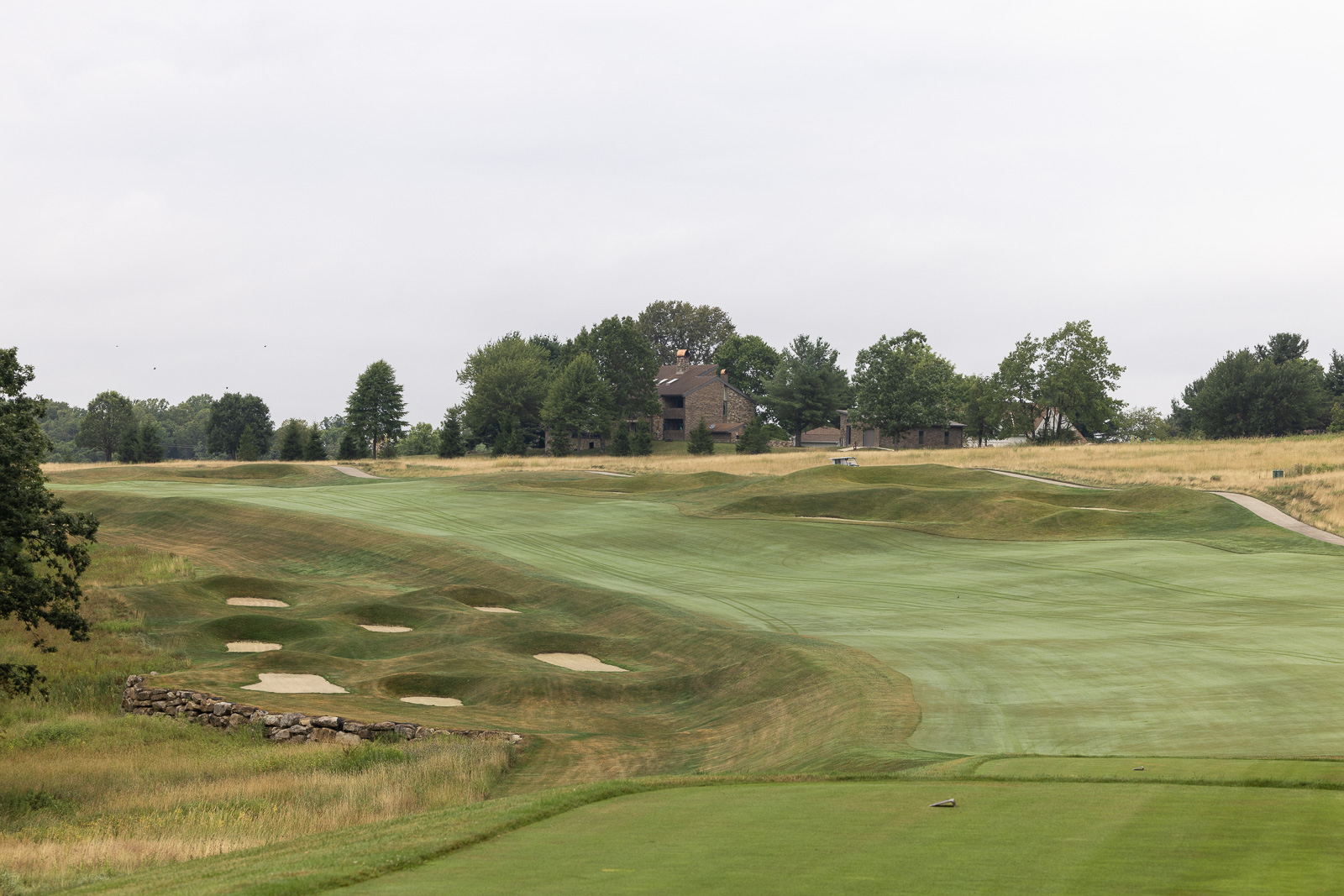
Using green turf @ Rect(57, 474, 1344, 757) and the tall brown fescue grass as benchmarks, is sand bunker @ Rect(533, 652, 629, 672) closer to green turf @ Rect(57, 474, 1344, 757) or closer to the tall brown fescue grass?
green turf @ Rect(57, 474, 1344, 757)

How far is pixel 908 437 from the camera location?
126 metres

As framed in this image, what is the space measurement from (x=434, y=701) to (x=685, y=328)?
6384 inches

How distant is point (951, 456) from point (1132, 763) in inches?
2856

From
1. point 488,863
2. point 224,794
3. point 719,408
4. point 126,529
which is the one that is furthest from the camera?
point 719,408

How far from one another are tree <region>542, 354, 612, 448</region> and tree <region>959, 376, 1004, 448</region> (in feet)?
142

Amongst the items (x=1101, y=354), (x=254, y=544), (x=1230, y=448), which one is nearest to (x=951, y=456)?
(x=1230, y=448)

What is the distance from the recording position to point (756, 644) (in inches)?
1001

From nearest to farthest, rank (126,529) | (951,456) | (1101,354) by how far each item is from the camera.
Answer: (126,529)
(951,456)
(1101,354)

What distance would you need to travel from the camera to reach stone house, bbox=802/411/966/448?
122438 mm

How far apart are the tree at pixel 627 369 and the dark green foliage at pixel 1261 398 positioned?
2702 inches

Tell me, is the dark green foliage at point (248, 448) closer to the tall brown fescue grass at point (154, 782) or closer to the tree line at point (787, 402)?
the tree line at point (787, 402)

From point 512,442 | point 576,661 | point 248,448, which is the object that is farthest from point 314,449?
point 576,661

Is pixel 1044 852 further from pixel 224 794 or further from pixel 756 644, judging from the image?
pixel 756 644

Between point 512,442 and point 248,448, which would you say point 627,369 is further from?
point 248,448
